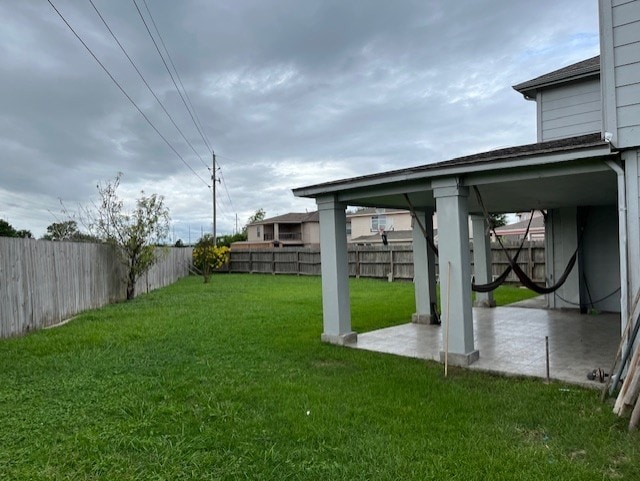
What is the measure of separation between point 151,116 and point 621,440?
15.0 m

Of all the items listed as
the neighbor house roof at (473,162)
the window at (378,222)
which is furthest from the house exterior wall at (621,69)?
the window at (378,222)

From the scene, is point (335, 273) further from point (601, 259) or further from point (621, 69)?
point (601, 259)

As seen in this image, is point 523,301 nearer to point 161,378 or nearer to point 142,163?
point 161,378

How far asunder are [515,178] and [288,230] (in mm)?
38202

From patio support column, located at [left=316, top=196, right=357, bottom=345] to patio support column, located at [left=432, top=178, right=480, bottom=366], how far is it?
1.60 metres

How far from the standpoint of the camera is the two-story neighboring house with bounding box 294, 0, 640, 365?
4035 mm

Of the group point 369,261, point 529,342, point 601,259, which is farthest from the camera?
point 369,261

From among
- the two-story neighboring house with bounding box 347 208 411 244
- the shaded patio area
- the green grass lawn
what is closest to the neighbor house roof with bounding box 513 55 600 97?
the shaded patio area

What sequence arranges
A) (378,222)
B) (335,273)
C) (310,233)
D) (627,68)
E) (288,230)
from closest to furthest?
(627,68)
(335,273)
(378,222)
(310,233)
(288,230)

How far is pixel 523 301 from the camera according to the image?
1037 centimetres

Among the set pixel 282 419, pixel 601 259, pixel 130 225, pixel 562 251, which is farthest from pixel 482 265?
pixel 130 225

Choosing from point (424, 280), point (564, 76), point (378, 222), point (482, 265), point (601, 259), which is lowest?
point (424, 280)

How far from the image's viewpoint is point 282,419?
3578mm

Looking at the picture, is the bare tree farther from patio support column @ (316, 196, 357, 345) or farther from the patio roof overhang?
patio support column @ (316, 196, 357, 345)
